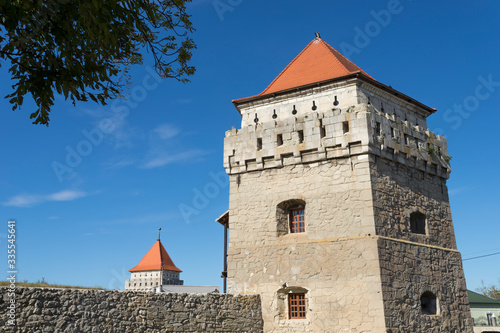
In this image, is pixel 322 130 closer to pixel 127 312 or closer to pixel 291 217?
pixel 291 217

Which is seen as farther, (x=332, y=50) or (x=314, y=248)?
(x=332, y=50)

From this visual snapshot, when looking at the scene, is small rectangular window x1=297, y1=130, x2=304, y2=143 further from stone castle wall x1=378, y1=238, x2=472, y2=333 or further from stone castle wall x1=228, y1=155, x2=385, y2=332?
stone castle wall x1=378, y1=238, x2=472, y2=333

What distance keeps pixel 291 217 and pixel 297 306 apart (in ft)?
8.14

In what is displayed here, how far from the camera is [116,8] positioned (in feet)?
15.8

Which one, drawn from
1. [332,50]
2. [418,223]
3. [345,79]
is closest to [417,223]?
[418,223]

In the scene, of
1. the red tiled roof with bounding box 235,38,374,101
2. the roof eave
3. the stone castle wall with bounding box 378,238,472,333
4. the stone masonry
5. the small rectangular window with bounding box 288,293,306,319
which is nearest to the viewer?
the stone castle wall with bounding box 378,238,472,333

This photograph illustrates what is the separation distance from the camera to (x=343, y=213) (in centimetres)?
1217

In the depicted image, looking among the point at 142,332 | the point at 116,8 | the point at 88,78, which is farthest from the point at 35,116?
the point at 142,332

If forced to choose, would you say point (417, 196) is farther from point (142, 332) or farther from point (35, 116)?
point (35, 116)

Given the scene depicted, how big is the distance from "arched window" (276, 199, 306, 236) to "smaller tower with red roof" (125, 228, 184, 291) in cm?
2808

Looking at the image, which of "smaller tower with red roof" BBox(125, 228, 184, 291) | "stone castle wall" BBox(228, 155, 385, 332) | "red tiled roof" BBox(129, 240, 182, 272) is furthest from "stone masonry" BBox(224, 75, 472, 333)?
"red tiled roof" BBox(129, 240, 182, 272)

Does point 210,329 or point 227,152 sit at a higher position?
point 227,152

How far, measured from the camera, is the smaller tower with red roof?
130 ft

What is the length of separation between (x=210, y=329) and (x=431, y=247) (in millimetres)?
6707
